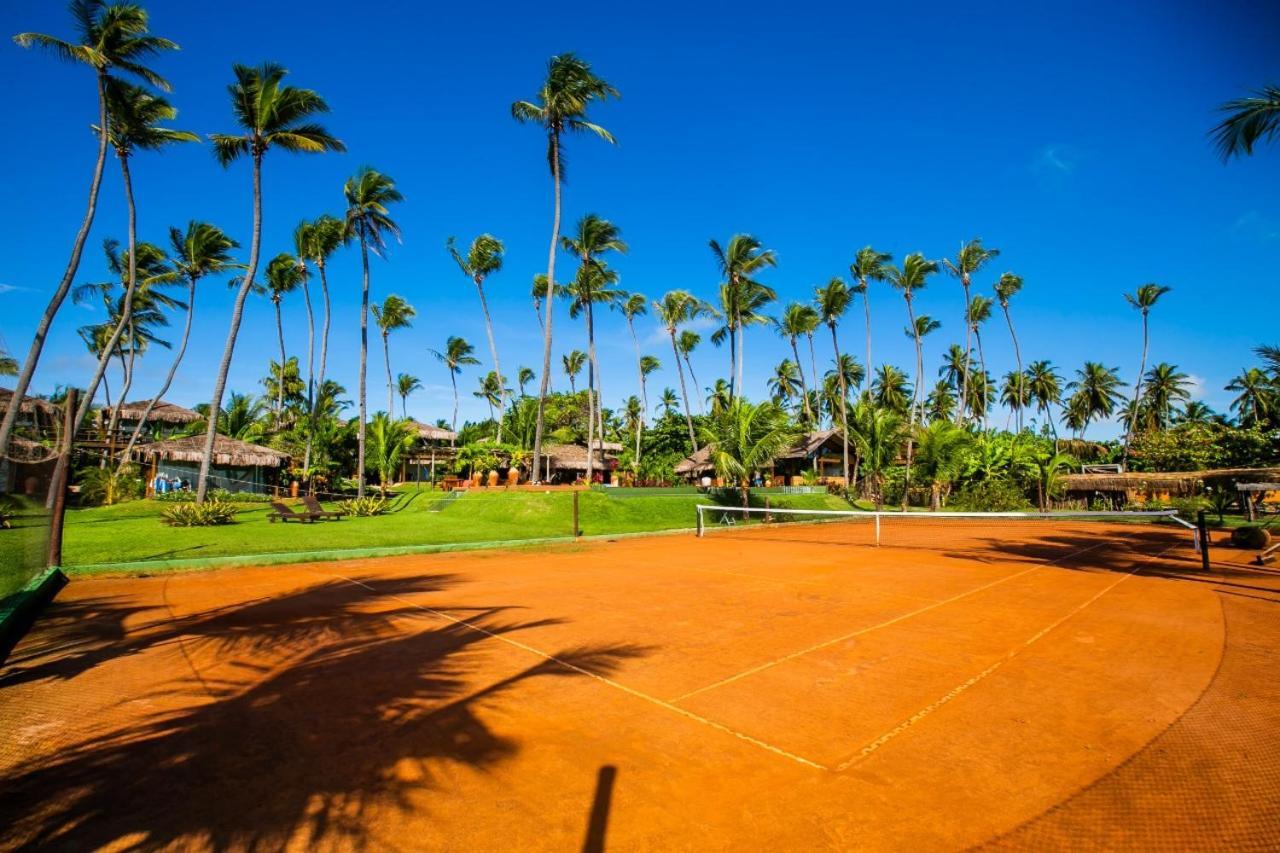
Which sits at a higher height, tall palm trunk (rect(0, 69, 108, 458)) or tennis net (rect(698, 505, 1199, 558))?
tall palm trunk (rect(0, 69, 108, 458))

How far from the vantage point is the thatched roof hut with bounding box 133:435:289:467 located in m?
31.4

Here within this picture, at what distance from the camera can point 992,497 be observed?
1248 inches

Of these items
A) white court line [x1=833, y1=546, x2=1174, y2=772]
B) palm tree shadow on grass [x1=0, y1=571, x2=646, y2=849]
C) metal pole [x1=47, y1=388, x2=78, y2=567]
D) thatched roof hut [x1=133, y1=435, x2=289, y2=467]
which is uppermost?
A: thatched roof hut [x1=133, y1=435, x2=289, y2=467]

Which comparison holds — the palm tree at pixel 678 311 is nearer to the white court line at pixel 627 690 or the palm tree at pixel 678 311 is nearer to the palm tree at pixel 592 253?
the palm tree at pixel 592 253

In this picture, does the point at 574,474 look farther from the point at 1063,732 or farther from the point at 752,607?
the point at 1063,732

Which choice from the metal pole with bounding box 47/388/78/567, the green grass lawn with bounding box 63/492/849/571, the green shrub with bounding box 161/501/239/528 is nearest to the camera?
the metal pole with bounding box 47/388/78/567

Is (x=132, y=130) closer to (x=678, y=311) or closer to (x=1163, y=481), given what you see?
(x=678, y=311)

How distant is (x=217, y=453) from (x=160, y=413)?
11.4m

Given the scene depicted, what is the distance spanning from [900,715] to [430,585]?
8034 millimetres

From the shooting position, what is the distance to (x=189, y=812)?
3000mm

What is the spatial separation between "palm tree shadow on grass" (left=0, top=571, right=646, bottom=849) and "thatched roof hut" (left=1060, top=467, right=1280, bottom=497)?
34.2m

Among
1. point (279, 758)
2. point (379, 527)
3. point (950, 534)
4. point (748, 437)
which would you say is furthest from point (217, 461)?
point (950, 534)

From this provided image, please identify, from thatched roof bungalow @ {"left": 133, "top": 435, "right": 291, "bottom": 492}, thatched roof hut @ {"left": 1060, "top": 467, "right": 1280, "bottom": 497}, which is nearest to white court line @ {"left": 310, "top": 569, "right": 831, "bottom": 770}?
thatched roof bungalow @ {"left": 133, "top": 435, "right": 291, "bottom": 492}

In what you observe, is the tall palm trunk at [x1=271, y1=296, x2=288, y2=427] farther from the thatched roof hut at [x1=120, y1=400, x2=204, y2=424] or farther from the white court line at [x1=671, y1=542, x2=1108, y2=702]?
the white court line at [x1=671, y1=542, x2=1108, y2=702]
